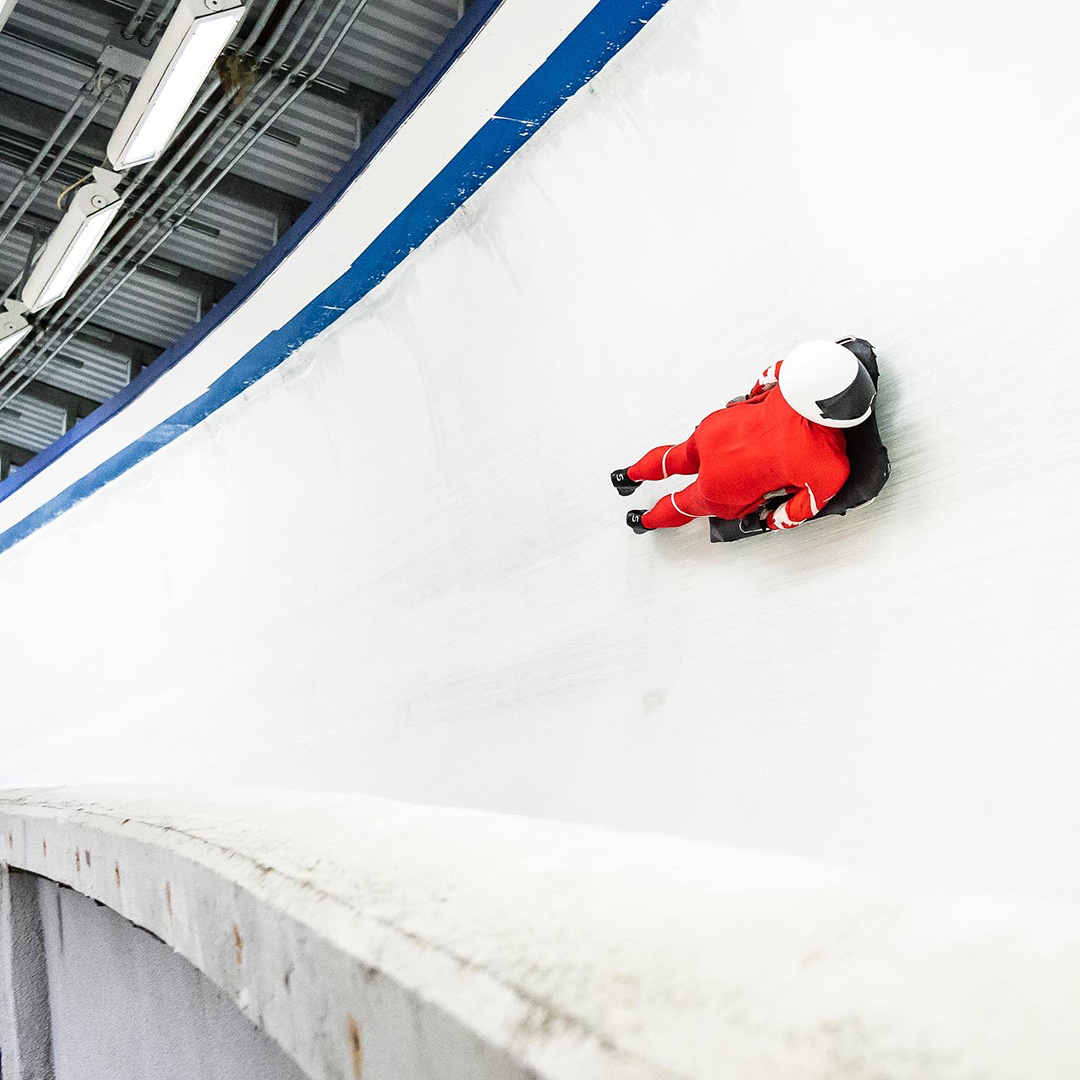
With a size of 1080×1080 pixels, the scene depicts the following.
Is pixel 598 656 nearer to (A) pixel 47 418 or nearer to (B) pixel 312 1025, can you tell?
(B) pixel 312 1025

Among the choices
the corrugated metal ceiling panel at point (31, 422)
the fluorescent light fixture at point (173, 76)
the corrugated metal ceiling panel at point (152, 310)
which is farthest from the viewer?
the corrugated metal ceiling panel at point (31, 422)

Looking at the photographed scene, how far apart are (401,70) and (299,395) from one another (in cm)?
235

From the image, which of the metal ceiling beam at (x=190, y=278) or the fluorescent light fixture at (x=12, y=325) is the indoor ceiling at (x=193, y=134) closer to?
the metal ceiling beam at (x=190, y=278)

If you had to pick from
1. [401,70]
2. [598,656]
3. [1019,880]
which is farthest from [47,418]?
[1019,880]

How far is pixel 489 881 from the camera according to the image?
3.20 ft

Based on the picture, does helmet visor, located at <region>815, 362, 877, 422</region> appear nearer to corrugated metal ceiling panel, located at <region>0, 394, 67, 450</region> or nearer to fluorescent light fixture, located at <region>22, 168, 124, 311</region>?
fluorescent light fixture, located at <region>22, 168, 124, 311</region>

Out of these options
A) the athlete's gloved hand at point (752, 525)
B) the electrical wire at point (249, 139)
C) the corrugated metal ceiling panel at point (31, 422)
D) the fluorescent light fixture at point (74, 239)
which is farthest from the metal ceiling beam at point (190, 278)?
the athlete's gloved hand at point (752, 525)

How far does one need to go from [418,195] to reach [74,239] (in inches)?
97.4

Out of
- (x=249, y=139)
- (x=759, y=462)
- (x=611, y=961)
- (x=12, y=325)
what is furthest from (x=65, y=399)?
(x=611, y=961)

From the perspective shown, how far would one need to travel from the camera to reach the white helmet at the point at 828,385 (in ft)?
6.19

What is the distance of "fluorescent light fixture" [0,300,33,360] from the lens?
5.60 metres

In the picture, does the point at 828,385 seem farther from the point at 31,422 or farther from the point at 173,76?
the point at 31,422

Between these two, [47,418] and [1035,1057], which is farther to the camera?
[47,418]

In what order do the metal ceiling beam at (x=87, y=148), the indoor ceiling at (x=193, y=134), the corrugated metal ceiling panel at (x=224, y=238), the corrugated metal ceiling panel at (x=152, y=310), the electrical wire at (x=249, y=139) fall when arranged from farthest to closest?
1. the corrugated metal ceiling panel at (x=152, y=310)
2. the corrugated metal ceiling panel at (x=224, y=238)
3. the metal ceiling beam at (x=87, y=148)
4. the indoor ceiling at (x=193, y=134)
5. the electrical wire at (x=249, y=139)
